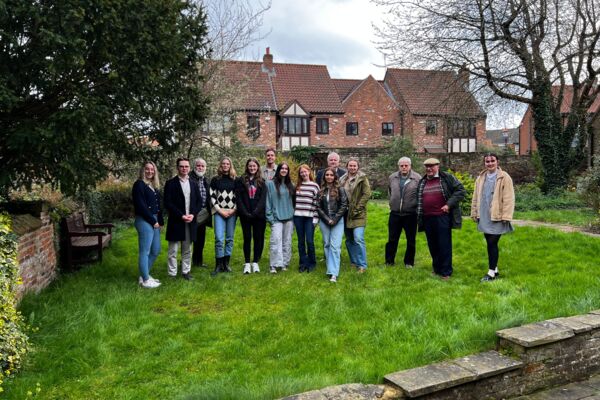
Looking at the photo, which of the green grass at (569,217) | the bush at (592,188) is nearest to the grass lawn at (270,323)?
the green grass at (569,217)

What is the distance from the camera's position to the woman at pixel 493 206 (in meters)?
6.14

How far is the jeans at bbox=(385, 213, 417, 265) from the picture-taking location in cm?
706

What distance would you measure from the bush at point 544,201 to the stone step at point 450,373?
487 inches

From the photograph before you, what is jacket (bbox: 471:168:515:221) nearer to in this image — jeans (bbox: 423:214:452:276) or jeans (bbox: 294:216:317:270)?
jeans (bbox: 423:214:452:276)

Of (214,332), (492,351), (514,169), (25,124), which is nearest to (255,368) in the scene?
(214,332)

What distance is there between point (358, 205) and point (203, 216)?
8.01 feet

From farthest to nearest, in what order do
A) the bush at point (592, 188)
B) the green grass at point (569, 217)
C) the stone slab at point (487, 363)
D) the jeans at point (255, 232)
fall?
the bush at point (592, 188) → the green grass at point (569, 217) → the jeans at point (255, 232) → the stone slab at point (487, 363)

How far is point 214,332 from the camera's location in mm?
4656

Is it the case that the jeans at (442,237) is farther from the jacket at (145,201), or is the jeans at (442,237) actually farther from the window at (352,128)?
the window at (352,128)

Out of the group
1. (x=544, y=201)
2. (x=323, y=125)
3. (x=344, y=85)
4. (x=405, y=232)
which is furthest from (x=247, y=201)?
(x=344, y=85)

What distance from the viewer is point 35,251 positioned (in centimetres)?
598

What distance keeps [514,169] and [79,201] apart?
23349 mm

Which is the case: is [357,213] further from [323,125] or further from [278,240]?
[323,125]

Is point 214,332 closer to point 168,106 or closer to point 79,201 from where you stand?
point 168,106
